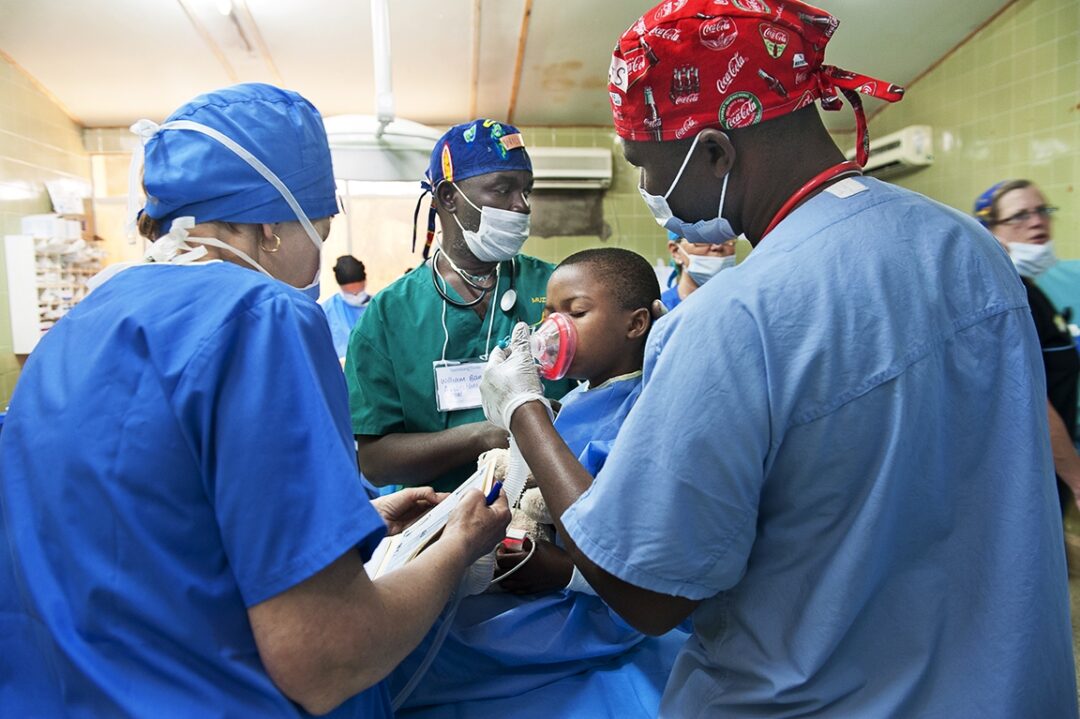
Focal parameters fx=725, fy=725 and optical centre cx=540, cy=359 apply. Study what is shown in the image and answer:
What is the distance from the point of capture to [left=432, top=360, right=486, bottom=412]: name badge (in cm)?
188

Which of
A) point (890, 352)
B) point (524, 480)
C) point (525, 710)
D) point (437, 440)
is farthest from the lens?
point (437, 440)

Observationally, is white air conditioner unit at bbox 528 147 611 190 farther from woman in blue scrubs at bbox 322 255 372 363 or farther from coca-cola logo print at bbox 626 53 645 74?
coca-cola logo print at bbox 626 53 645 74

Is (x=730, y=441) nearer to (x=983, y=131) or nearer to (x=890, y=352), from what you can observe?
(x=890, y=352)

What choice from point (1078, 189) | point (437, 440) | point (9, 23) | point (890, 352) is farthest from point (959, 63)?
point (9, 23)

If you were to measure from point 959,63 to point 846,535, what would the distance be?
5.41 m

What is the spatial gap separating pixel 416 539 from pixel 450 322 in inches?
33.7

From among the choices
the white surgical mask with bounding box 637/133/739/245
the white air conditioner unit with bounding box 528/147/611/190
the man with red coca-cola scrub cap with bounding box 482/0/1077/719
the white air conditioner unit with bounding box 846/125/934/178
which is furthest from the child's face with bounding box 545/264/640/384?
the white air conditioner unit with bounding box 528/147/611/190

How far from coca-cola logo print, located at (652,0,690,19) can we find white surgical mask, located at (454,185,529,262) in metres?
1.02

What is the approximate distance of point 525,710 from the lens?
118 cm

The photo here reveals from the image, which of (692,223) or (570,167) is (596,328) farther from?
(570,167)

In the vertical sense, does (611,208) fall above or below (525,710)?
above

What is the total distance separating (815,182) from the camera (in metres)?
0.94

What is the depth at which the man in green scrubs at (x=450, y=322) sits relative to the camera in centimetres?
187

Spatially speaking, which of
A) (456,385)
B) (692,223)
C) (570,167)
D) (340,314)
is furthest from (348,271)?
(692,223)
